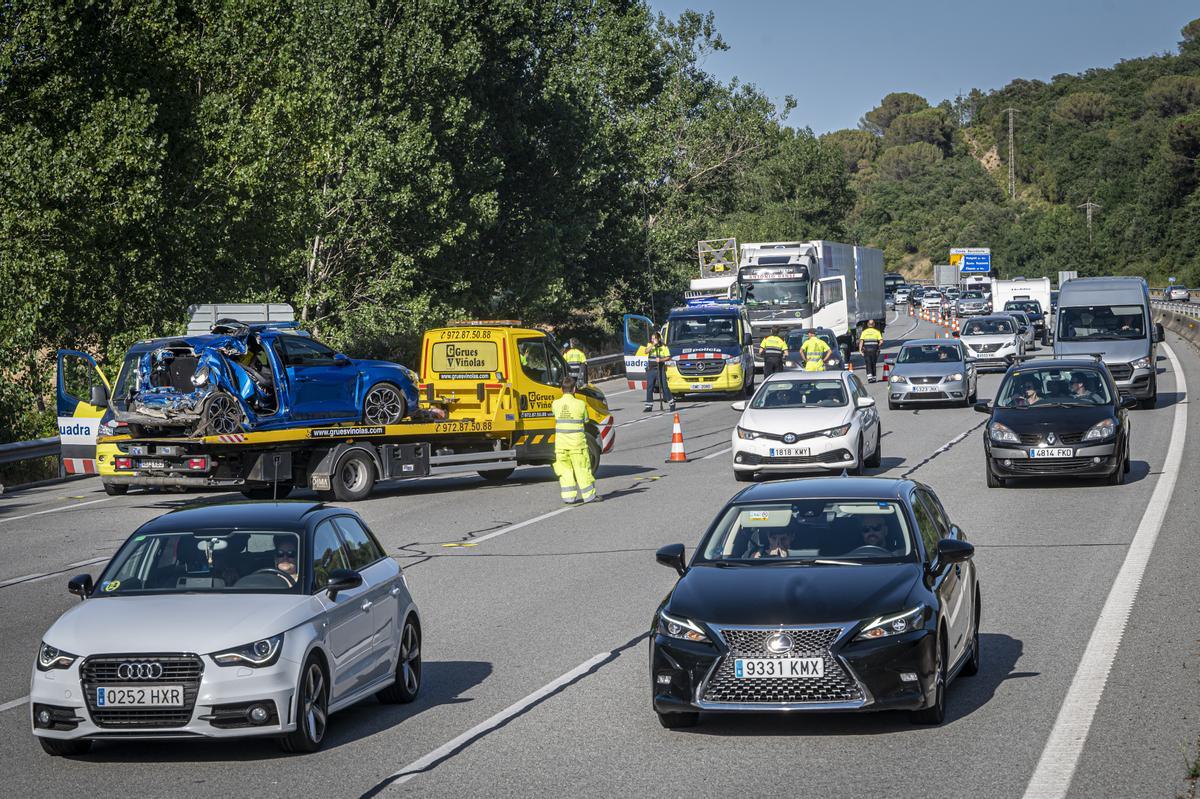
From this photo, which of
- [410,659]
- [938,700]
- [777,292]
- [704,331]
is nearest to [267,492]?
[410,659]

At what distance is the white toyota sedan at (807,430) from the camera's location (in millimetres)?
22266

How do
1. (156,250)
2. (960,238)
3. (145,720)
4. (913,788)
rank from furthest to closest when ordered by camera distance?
1. (960,238)
2. (156,250)
3. (145,720)
4. (913,788)

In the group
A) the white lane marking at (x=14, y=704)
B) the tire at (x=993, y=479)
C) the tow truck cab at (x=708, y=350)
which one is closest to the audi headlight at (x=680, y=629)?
the white lane marking at (x=14, y=704)

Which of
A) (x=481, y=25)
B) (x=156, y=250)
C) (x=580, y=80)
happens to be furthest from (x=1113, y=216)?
(x=156, y=250)

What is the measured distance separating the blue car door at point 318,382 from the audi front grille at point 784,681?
14540mm

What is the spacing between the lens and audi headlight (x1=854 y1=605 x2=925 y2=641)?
27.5 feet

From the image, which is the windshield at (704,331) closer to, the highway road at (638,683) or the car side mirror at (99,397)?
the car side mirror at (99,397)

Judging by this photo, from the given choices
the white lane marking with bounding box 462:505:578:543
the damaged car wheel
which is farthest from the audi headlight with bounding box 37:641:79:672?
the damaged car wheel

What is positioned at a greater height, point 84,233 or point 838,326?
point 84,233

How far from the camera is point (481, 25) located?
4984 centimetres

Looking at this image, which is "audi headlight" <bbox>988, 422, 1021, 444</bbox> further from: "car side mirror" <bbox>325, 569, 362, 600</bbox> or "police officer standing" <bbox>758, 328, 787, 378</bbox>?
"police officer standing" <bbox>758, 328, 787, 378</bbox>

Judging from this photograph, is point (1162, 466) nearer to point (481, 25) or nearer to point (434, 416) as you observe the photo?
point (434, 416)

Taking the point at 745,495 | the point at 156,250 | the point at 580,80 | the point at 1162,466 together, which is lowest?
the point at 1162,466

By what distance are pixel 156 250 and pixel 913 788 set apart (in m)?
27.8
